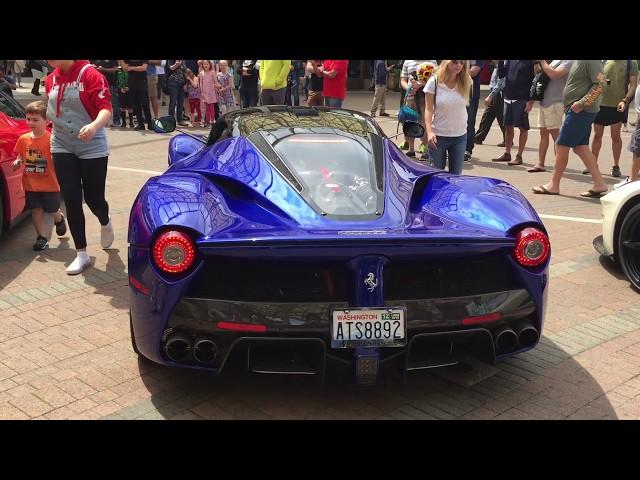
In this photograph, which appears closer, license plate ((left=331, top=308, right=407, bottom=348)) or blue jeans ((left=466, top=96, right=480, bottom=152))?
license plate ((left=331, top=308, right=407, bottom=348))

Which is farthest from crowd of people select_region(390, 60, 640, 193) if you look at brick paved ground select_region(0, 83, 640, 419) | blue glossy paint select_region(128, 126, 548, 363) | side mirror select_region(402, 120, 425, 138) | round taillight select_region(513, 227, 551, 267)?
round taillight select_region(513, 227, 551, 267)

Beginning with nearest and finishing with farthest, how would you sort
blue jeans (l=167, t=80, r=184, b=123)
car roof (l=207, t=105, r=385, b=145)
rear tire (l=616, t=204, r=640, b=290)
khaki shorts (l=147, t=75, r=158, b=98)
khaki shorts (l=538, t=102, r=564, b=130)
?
car roof (l=207, t=105, r=385, b=145)
rear tire (l=616, t=204, r=640, b=290)
khaki shorts (l=538, t=102, r=564, b=130)
blue jeans (l=167, t=80, r=184, b=123)
khaki shorts (l=147, t=75, r=158, b=98)

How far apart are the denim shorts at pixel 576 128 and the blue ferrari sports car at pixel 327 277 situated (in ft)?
16.2

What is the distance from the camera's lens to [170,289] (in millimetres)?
3289

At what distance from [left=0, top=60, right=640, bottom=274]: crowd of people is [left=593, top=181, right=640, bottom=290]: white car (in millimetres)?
1720

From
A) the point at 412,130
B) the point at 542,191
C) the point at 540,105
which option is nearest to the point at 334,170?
the point at 412,130

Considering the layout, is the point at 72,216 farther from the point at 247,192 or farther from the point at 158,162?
the point at 158,162

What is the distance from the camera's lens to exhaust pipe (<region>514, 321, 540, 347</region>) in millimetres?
3561

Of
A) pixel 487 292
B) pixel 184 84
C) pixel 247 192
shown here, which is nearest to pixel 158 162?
pixel 184 84

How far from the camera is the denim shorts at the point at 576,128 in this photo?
27.1 feet

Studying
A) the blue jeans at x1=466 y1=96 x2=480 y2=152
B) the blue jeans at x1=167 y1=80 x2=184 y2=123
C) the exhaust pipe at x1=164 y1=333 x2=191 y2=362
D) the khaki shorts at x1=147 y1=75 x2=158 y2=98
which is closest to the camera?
the exhaust pipe at x1=164 y1=333 x2=191 y2=362

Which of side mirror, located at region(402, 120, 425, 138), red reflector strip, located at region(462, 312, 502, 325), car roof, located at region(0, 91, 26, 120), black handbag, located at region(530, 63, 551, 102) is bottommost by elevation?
red reflector strip, located at region(462, 312, 502, 325)

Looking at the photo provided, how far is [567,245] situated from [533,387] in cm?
311

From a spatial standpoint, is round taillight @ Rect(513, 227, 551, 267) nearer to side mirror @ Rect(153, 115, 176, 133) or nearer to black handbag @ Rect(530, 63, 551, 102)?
side mirror @ Rect(153, 115, 176, 133)
